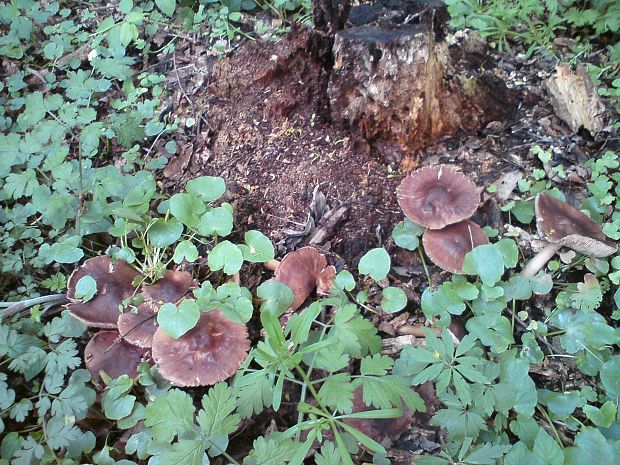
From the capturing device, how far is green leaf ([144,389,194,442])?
1.96 m

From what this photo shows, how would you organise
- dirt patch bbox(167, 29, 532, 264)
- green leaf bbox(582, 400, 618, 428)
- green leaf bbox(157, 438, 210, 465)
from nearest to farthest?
green leaf bbox(157, 438, 210, 465), green leaf bbox(582, 400, 618, 428), dirt patch bbox(167, 29, 532, 264)

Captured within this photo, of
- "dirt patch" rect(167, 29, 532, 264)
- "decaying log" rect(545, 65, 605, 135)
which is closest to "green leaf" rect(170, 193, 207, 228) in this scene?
"dirt patch" rect(167, 29, 532, 264)

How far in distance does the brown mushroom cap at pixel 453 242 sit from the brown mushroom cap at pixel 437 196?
0.20 ft

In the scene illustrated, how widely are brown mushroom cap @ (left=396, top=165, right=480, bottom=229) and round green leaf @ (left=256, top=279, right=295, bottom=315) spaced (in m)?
0.78

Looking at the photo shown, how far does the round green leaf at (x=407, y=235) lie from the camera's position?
266 cm

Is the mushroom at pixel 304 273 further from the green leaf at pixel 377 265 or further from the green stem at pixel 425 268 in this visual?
the green stem at pixel 425 268

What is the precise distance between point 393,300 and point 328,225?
59cm

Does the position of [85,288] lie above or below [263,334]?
above

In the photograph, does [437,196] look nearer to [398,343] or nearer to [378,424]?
[398,343]

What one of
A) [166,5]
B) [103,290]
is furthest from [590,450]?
[166,5]

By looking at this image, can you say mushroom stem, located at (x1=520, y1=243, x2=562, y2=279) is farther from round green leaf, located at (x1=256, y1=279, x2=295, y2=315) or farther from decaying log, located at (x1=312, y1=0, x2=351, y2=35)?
decaying log, located at (x1=312, y1=0, x2=351, y2=35)

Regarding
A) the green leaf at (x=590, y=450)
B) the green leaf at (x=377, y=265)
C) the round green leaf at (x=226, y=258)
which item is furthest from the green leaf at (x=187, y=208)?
the green leaf at (x=590, y=450)

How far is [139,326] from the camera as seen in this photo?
2471 mm

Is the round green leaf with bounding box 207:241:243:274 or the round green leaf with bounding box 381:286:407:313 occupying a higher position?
the round green leaf with bounding box 207:241:243:274
